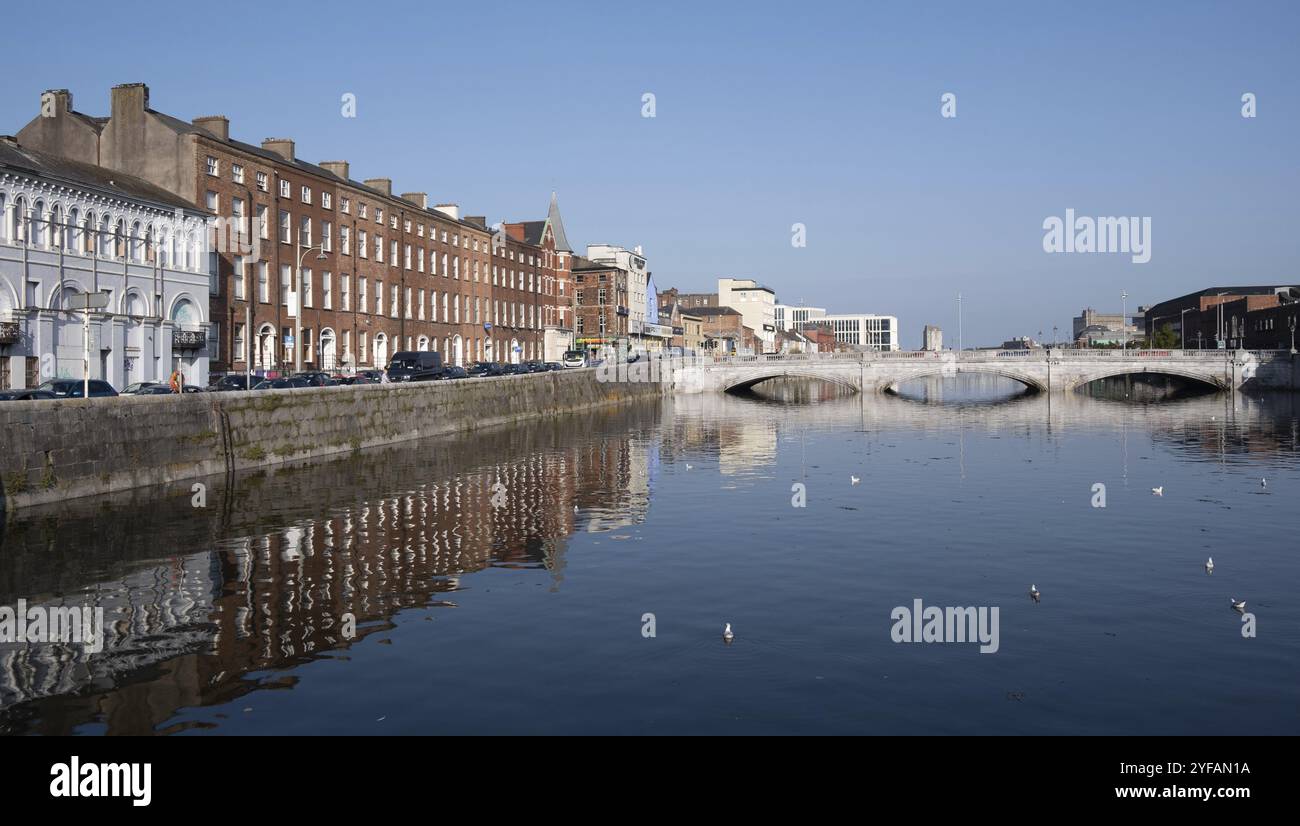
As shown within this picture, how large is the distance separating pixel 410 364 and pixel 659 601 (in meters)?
50.2

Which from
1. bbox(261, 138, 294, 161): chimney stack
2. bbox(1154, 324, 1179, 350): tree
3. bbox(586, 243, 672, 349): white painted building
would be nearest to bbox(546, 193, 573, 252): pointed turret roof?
bbox(586, 243, 672, 349): white painted building

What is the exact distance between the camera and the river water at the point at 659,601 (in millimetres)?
13141

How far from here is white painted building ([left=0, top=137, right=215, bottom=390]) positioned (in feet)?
153

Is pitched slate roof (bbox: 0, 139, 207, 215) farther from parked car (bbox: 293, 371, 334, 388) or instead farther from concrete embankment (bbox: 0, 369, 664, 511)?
concrete embankment (bbox: 0, 369, 664, 511)

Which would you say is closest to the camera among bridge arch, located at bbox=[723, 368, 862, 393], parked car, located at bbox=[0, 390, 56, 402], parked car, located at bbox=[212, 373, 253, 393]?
parked car, located at bbox=[0, 390, 56, 402]

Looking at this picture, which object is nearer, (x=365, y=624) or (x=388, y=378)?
(x=365, y=624)

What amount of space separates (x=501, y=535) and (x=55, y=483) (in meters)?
12.4

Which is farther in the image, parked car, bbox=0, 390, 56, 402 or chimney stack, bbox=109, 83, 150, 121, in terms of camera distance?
chimney stack, bbox=109, 83, 150, 121

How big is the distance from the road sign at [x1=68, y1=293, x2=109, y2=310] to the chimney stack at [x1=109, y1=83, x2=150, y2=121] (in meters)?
35.1

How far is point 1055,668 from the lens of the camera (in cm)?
1477
